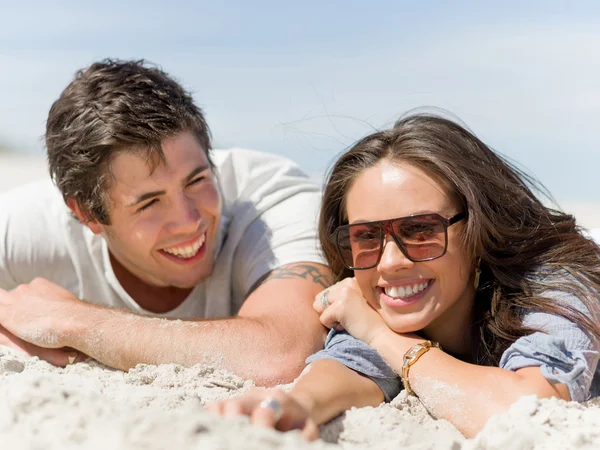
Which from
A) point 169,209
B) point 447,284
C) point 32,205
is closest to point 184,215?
point 169,209

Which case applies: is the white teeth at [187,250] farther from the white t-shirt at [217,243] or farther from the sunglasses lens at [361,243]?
the sunglasses lens at [361,243]

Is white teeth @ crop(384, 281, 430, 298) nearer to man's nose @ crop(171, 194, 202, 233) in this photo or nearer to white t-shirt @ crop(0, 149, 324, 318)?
white t-shirt @ crop(0, 149, 324, 318)

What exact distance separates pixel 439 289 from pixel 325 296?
0.66 metres

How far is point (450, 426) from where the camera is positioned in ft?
9.14

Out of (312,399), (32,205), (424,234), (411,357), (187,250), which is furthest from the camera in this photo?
(32,205)

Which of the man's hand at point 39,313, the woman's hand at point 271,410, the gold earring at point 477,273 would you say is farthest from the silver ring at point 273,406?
the man's hand at point 39,313

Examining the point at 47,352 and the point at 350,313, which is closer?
the point at 350,313

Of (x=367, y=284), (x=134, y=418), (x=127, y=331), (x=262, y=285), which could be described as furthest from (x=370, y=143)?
(x=134, y=418)

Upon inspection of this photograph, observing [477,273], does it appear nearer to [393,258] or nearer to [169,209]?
[393,258]

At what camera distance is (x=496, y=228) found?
→ 321 centimetres

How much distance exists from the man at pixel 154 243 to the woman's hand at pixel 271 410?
1095mm

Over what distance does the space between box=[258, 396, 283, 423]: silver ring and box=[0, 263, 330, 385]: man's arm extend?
1.21 meters

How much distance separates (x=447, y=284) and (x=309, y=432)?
44.3 inches

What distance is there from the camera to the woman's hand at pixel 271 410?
2188mm
